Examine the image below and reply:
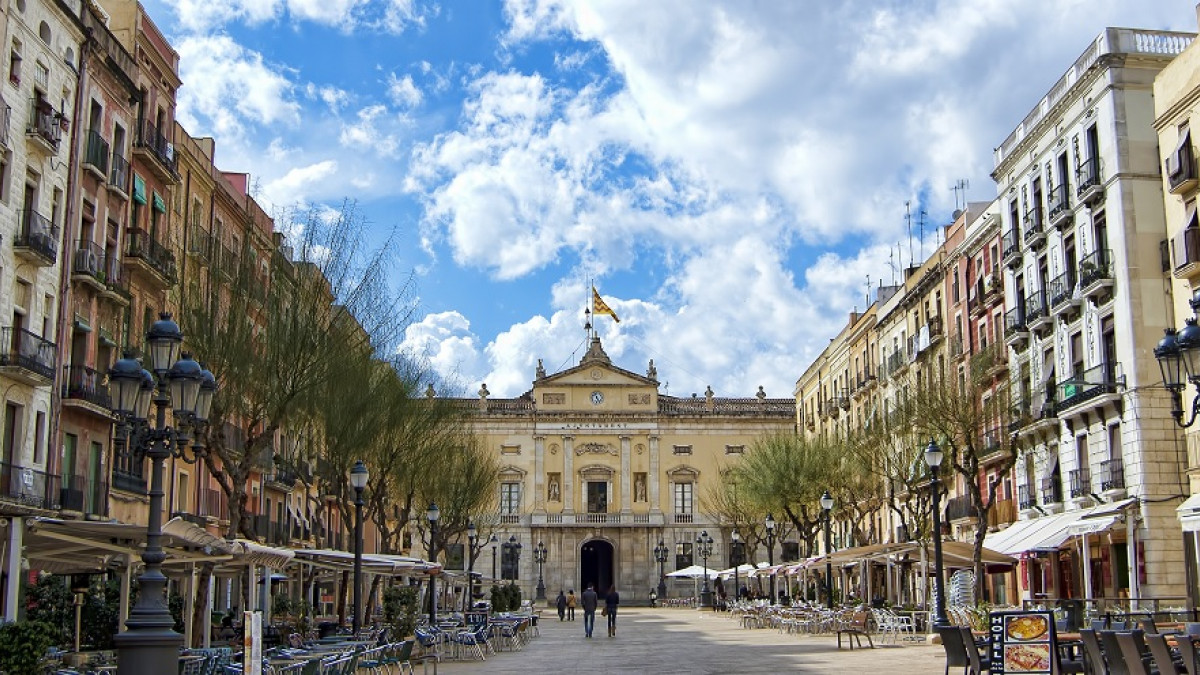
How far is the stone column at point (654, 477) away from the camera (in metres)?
86.7

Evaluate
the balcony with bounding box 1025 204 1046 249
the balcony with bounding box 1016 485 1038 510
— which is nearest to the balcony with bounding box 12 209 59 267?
the balcony with bounding box 1025 204 1046 249

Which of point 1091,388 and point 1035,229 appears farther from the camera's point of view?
point 1035,229

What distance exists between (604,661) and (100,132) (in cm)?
1816

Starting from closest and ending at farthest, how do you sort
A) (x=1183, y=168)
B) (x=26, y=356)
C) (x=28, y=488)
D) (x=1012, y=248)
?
(x=28, y=488)
(x=26, y=356)
(x=1183, y=168)
(x=1012, y=248)

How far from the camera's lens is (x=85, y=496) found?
30.5 metres

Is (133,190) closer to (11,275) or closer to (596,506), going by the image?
(11,275)

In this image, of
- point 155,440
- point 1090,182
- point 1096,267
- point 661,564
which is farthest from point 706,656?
point 661,564

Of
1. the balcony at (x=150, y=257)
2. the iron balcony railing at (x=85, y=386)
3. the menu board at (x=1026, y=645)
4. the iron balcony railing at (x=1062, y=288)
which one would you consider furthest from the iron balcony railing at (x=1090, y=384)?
the iron balcony railing at (x=85, y=386)

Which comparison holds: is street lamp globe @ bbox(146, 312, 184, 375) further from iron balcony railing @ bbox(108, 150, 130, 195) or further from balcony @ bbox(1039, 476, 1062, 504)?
balcony @ bbox(1039, 476, 1062, 504)

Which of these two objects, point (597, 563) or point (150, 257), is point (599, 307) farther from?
point (150, 257)

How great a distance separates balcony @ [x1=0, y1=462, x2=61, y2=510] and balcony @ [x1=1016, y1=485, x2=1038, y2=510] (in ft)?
92.1

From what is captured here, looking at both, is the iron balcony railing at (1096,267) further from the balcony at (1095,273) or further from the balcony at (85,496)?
the balcony at (85,496)

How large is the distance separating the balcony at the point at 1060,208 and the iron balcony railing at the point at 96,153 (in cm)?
2662

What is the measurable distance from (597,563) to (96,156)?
6199 centimetres
